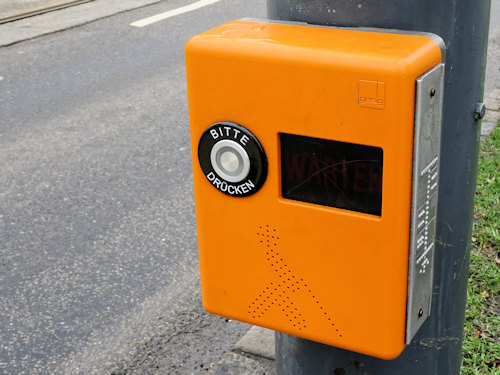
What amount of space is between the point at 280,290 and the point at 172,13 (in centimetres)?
801

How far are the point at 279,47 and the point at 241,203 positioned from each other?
352 millimetres

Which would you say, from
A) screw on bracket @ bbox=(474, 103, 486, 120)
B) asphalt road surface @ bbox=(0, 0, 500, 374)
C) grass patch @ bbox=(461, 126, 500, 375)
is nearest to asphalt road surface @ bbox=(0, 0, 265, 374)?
asphalt road surface @ bbox=(0, 0, 500, 374)

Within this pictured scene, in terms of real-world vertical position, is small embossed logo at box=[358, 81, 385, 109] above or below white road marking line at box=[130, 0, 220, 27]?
above

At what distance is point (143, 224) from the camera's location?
4457mm

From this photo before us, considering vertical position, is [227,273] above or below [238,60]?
below

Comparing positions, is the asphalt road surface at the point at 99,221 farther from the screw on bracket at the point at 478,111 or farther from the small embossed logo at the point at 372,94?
the small embossed logo at the point at 372,94

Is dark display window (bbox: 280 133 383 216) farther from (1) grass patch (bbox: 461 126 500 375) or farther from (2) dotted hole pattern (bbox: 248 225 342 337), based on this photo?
(1) grass patch (bbox: 461 126 500 375)

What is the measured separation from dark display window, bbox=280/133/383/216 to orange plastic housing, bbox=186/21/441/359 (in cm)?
2

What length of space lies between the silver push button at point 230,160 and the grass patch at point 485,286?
173 cm

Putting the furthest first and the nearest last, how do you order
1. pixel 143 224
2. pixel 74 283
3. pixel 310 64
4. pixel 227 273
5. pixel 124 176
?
1. pixel 124 176
2. pixel 143 224
3. pixel 74 283
4. pixel 227 273
5. pixel 310 64

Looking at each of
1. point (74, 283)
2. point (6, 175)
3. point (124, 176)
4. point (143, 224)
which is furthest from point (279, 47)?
point (6, 175)

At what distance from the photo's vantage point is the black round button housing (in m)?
1.58

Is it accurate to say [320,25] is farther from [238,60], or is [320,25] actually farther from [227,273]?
[227,273]

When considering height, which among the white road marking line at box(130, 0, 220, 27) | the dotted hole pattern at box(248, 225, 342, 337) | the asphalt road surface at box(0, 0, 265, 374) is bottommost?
the asphalt road surface at box(0, 0, 265, 374)
